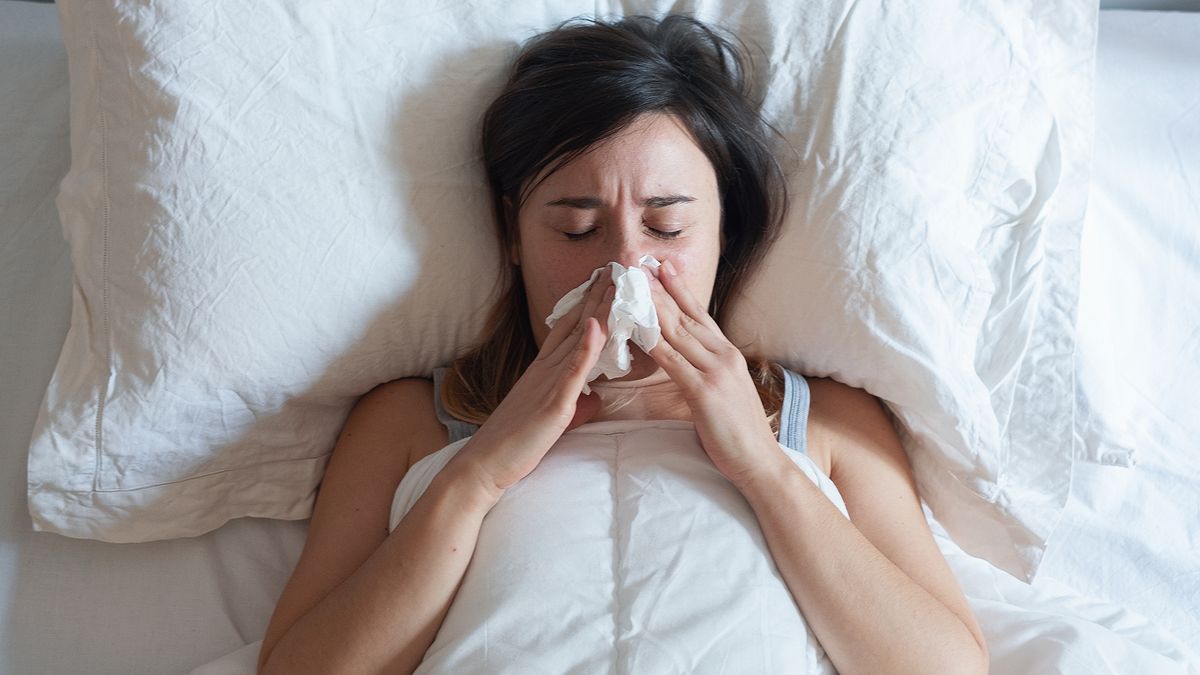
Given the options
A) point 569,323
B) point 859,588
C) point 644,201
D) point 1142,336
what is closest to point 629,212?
point 644,201

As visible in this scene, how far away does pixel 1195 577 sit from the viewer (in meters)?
1.34

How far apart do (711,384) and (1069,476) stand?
0.52 m

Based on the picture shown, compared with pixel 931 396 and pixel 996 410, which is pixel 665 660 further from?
pixel 996 410

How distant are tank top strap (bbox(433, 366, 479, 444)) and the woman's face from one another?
7.2 inches

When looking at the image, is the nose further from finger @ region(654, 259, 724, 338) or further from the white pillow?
the white pillow

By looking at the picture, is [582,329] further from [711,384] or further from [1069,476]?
[1069,476]

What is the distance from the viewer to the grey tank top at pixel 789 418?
1.29m

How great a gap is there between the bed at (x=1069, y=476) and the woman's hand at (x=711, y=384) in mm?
364

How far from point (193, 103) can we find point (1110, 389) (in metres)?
1.19

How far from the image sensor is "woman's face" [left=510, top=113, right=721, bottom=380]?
1182 millimetres

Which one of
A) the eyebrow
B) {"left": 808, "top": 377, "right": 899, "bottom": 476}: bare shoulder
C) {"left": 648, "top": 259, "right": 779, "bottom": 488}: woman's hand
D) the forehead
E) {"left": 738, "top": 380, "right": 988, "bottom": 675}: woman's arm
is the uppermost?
the forehead

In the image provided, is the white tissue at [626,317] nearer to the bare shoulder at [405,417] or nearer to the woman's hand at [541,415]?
the woman's hand at [541,415]

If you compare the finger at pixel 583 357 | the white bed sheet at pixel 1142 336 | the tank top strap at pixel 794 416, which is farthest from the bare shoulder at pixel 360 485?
the white bed sheet at pixel 1142 336

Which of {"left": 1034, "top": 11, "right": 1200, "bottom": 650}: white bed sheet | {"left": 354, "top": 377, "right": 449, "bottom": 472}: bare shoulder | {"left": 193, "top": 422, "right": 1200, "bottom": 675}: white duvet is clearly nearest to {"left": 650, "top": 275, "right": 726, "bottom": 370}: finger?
{"left": 193, "top": 422, "right": 1200, "bottom": 675}: white duvet
